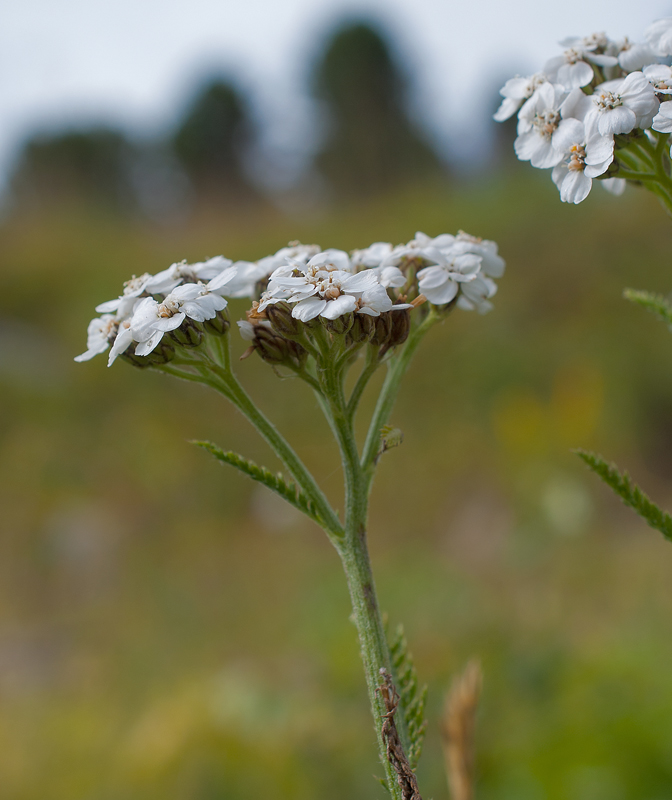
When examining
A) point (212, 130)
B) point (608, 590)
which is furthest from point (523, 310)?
point (212, 130)

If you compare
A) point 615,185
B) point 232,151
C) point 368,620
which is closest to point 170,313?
point 368,620

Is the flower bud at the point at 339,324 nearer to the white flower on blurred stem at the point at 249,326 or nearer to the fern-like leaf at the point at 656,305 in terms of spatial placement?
the white flower on blurred stem at the point at 249,326

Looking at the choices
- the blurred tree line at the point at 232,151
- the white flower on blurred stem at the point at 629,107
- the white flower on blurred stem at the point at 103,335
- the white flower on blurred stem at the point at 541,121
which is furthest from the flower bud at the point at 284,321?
the blurred tree line at the point at 232,151

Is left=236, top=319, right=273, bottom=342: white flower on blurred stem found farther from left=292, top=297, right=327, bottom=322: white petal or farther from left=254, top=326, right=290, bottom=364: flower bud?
left=292, top=297, right=327, bottom=322: white petal

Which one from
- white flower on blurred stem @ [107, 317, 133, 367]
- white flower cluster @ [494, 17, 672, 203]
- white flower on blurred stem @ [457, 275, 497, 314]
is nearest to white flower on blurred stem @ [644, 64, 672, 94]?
white flower cluster @ [494, 17, 672, 203]

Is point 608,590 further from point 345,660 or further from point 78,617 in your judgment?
point 78,617

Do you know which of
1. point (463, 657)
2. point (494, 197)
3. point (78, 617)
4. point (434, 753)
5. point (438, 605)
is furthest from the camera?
point (494, 197)
